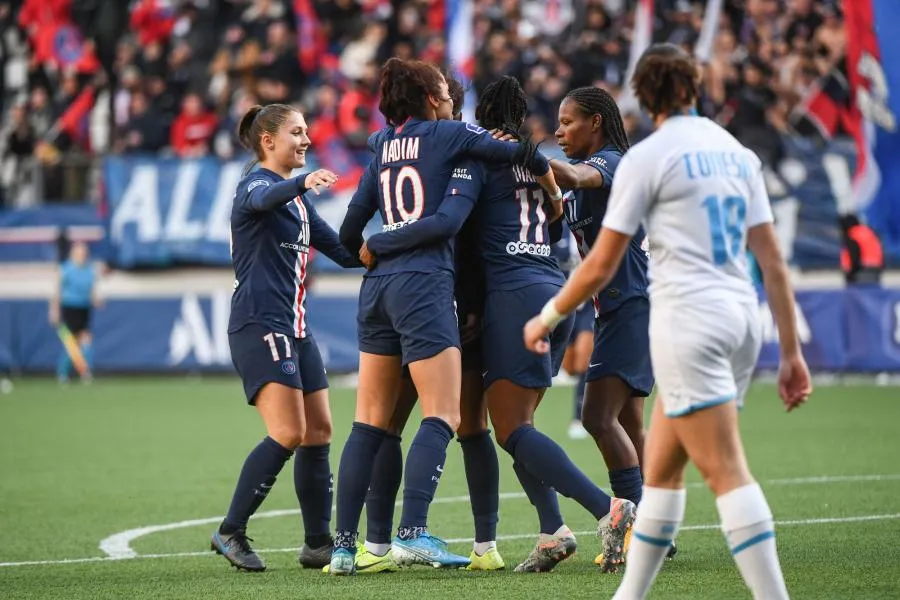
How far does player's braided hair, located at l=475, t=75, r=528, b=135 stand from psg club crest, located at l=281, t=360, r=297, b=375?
1500 millimetres

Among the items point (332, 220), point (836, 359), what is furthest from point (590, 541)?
point (332, 220)

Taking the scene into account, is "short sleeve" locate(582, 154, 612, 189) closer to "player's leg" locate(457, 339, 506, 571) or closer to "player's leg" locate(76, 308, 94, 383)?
"player's leg" locate(457, 339, 506, 571)

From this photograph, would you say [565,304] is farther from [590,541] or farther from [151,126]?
[151,126]

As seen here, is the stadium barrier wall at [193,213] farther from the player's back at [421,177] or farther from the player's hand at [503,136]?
the player's back at [421,177]

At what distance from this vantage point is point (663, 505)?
5.04 metres

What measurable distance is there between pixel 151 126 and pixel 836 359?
11165mm

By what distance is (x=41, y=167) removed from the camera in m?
24.0

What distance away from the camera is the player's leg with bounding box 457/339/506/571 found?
6930mm

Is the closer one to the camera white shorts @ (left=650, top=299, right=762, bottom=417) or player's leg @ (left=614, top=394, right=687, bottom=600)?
white shorts @ (left=650, top=299, right=762, bottom=417)

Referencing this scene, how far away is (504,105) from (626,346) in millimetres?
1301

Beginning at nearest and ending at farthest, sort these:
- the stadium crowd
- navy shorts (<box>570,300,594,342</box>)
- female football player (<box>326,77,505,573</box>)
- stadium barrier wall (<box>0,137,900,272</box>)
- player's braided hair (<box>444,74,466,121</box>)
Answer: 1. female football player (<box>326,77,505,573</box>)
2. player's braided hair (<box>444,74,466,121</box>)
3. navy shorts (<box>570,300,594,342</box>)
4. stadium barrier wall (<box>0,137,900,272</box>)
5. the stadium crowd

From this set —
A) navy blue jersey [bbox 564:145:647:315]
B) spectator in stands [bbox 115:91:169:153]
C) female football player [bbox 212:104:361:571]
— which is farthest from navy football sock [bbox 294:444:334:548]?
spectator in stands [bbox 115:91:169:153]

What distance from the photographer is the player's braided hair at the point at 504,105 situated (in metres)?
6.95

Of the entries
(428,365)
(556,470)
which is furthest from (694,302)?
(428,365)
